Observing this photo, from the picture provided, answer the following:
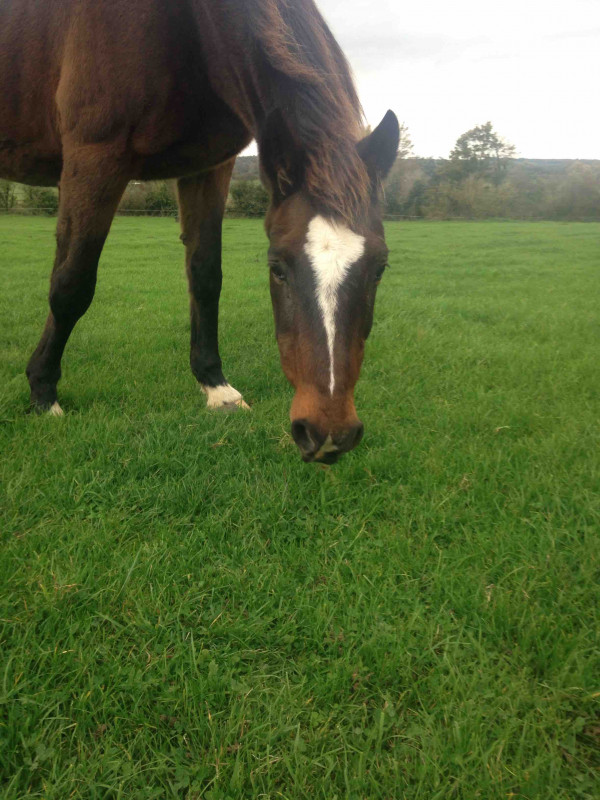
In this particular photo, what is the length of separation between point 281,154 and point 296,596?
179 centimetres

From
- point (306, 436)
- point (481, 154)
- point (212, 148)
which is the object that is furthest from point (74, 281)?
point (481, 154)

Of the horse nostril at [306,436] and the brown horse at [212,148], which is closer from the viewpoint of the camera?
the horse nostril at [306,436]

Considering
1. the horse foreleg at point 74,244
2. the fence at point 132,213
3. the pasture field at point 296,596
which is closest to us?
the pasture field at point 296,596

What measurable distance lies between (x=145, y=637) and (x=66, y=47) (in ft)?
10.5

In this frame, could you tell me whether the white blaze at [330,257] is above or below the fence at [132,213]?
below

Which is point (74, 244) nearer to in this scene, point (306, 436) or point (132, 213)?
point (306, 436)

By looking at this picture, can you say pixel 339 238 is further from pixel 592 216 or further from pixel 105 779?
pixel 592 216

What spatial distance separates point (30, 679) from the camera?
4.79 feet

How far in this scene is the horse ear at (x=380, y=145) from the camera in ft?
7.64

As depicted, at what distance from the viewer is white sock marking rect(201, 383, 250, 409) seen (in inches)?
141

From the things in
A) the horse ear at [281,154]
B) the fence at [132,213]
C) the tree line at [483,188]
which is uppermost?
the tree line at [483,188]

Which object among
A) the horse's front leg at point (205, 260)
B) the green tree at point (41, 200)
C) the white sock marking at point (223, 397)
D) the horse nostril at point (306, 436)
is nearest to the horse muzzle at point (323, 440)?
the horse nostril at point (306, 436)

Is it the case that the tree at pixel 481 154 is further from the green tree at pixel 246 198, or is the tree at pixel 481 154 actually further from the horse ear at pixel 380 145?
the horse ear at pixel 380 145

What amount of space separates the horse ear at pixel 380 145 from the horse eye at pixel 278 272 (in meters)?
0.60
